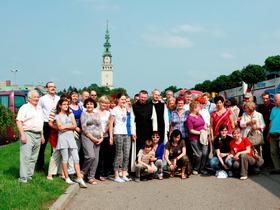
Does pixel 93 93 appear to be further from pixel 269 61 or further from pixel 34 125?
pixel 269 61

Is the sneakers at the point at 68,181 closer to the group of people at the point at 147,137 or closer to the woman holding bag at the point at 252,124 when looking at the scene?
the group of people at the point at 147,137

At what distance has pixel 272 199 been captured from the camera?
295 inches

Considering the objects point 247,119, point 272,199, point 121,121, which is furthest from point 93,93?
point 272,199

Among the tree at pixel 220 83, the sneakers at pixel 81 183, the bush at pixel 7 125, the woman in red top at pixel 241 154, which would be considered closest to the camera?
the sneakers at pixel 81 183

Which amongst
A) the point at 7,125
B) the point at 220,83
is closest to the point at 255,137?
the point at 7,125

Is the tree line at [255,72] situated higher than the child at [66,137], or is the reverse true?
the tree line at [255,72]

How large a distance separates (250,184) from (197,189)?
1183 millimetres

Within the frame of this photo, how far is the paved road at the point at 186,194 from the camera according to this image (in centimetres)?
725

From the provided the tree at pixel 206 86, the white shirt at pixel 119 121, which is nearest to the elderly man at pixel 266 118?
the white shirt at pixel 119 121

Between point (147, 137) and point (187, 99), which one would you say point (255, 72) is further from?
point (147, 137)

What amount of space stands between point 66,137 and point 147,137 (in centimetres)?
207

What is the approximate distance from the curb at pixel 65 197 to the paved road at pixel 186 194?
10 centimetres

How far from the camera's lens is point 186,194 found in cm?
813

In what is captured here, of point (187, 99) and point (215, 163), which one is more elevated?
point (187, 99)
